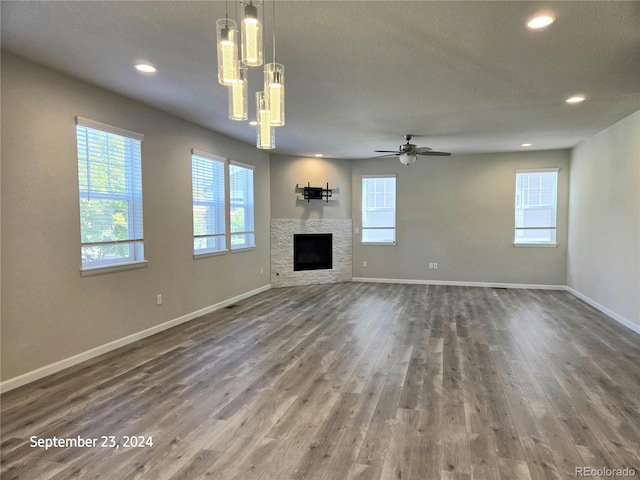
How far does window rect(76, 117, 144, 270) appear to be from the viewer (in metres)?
3.72

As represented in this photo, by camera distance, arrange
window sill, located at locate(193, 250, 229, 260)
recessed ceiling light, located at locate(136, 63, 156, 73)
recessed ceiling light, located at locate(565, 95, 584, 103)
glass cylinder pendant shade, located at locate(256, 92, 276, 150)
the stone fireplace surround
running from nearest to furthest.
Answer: glass cylinder pendant shade, located at locate(256, 92, 276, 150) < recessed ceiling light, located at locate(136, 63, 156, 73) < recessed ceiling light, located at locate(565, 95, 584, 103) < window sill, located at locate(193, 250, 229, 260) < the stone fireplace surround

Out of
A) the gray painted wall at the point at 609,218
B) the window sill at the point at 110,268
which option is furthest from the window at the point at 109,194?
the gray painted wall at the point at 609,218

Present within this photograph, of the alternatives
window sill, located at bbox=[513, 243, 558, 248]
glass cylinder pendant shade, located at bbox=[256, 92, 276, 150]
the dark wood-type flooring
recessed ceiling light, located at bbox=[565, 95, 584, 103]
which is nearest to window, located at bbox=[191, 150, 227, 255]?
the dark wood-type flooring

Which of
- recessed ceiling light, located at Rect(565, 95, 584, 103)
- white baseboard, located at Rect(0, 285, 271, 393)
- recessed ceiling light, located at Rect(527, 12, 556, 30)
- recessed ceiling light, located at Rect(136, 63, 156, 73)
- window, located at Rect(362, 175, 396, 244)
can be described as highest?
recessed ceiling light, located at Rect(136, 63, 156, 73)

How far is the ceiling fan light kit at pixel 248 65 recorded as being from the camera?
1.86 metres

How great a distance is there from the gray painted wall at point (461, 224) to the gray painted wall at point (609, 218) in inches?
23.9

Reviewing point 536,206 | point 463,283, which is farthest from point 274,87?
point 536,206

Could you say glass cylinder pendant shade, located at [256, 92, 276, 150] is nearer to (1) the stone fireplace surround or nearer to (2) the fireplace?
(1) the stone fireplace surround

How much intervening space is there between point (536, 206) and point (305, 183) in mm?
4745

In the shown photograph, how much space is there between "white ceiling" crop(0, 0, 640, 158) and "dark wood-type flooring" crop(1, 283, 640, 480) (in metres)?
2.71

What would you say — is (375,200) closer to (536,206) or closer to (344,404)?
(536,206)

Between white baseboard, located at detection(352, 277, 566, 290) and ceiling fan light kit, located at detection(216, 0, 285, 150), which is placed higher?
ceiling fan light kit, located at detection(216, 0, 285, 150)

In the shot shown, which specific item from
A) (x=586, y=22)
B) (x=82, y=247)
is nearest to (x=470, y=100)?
(x=586, y=22)

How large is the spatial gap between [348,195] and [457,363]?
5.44 m
